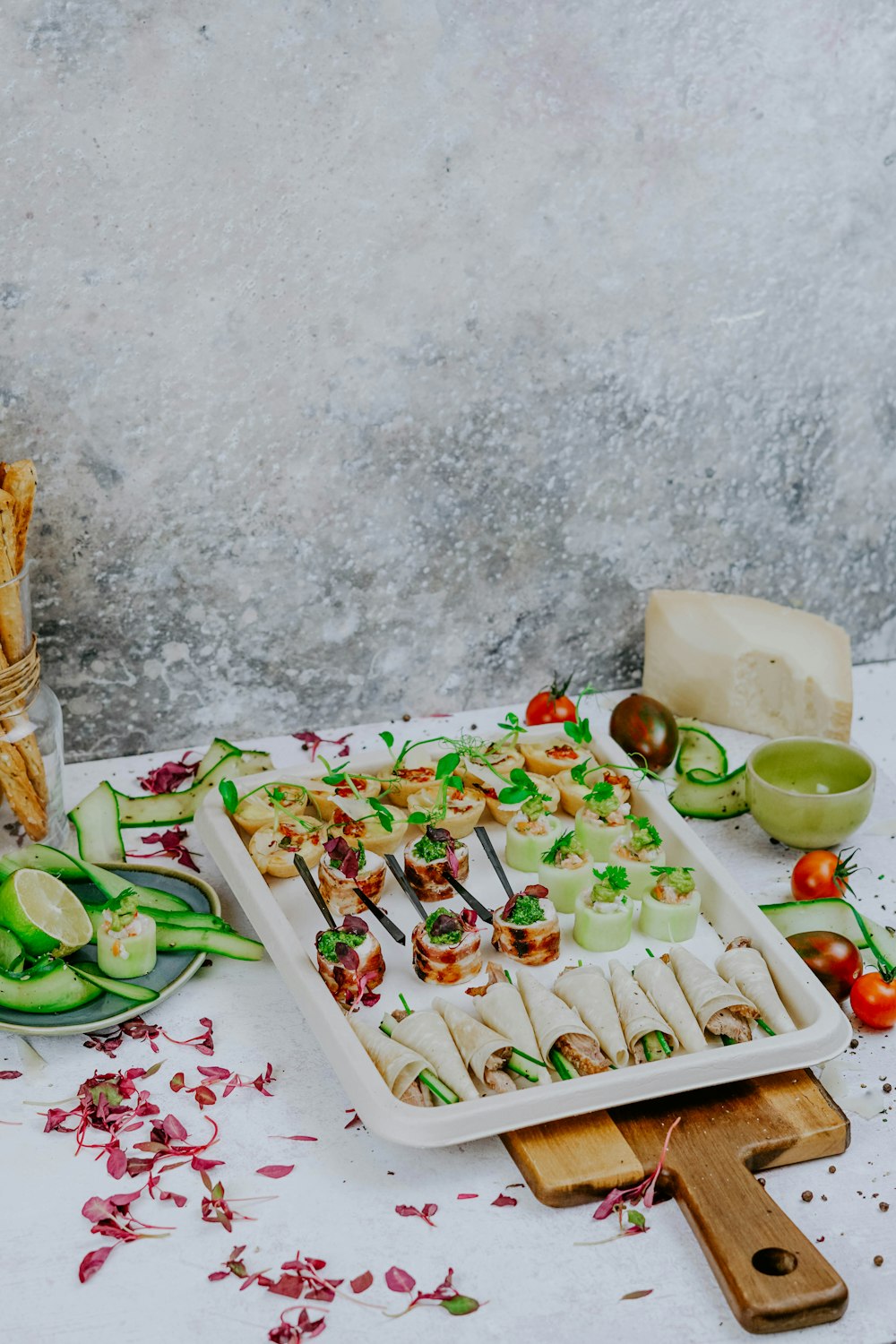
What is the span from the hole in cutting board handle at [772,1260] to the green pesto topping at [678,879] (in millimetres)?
399

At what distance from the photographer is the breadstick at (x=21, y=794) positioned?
1418 millimetres

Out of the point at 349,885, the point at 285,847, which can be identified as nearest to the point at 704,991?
the point at 349,885

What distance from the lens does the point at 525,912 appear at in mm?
1292

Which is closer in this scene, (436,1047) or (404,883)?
(436,1047)

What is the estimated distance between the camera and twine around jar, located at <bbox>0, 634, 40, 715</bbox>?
54.4 inches

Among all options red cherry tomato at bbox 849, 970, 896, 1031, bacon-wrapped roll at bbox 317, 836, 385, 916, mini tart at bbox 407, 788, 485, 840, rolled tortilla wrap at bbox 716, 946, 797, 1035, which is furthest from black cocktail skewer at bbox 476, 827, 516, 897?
red cherry tomato at bbox 849, 970, 896, 1031

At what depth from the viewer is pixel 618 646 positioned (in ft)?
6.17

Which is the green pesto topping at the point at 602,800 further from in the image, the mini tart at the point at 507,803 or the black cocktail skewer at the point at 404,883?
the black cocktail skewer at the point at 404,883

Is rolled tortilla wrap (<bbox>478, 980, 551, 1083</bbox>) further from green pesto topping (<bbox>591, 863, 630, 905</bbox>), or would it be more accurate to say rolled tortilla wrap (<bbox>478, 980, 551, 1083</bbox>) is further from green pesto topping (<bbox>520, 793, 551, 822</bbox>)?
green pesto topping (<bbox>520, 793, 551, 822</bbox>)

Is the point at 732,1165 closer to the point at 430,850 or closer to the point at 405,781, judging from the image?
the point at 430,850

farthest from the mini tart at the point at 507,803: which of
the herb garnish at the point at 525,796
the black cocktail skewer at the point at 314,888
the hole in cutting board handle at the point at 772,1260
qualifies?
the hole in cutting board handle at the point at 772,1260

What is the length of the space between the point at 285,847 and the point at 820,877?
54 cm

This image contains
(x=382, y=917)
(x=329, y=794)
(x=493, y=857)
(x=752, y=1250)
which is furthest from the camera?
(x=329, y=794)

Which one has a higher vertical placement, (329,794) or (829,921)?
(329,794)
